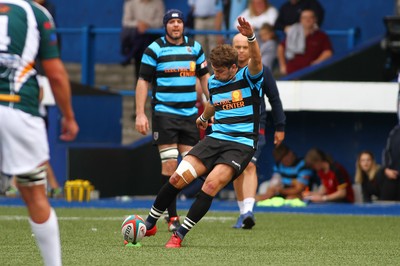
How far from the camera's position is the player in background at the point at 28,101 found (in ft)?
22.9

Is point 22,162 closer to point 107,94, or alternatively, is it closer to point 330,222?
point 330,222

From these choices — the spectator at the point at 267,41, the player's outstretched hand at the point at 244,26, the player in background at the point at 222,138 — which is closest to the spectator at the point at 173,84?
the player in background at the point at 222,138

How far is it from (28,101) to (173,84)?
216 inches

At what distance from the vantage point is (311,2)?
19516 mm

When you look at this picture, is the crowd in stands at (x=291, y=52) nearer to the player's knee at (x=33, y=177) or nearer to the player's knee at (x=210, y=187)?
the player's knee at (x=210, y=187)

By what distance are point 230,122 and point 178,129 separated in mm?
1864

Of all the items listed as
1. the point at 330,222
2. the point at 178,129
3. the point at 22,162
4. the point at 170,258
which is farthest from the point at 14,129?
the point at 330,222

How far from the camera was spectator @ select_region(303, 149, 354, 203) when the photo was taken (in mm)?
17797

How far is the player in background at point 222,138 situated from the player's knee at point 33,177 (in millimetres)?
3259

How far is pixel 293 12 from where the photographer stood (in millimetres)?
19375

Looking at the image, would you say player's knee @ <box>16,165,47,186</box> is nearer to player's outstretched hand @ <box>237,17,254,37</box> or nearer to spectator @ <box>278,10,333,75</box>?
player's outstretched hand @ <box>237,17,254,37</box>

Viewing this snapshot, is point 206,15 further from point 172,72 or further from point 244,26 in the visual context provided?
point 244,26

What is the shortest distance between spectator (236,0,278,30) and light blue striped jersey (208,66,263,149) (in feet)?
27.9

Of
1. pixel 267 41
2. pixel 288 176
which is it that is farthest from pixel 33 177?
pixel 267 41
